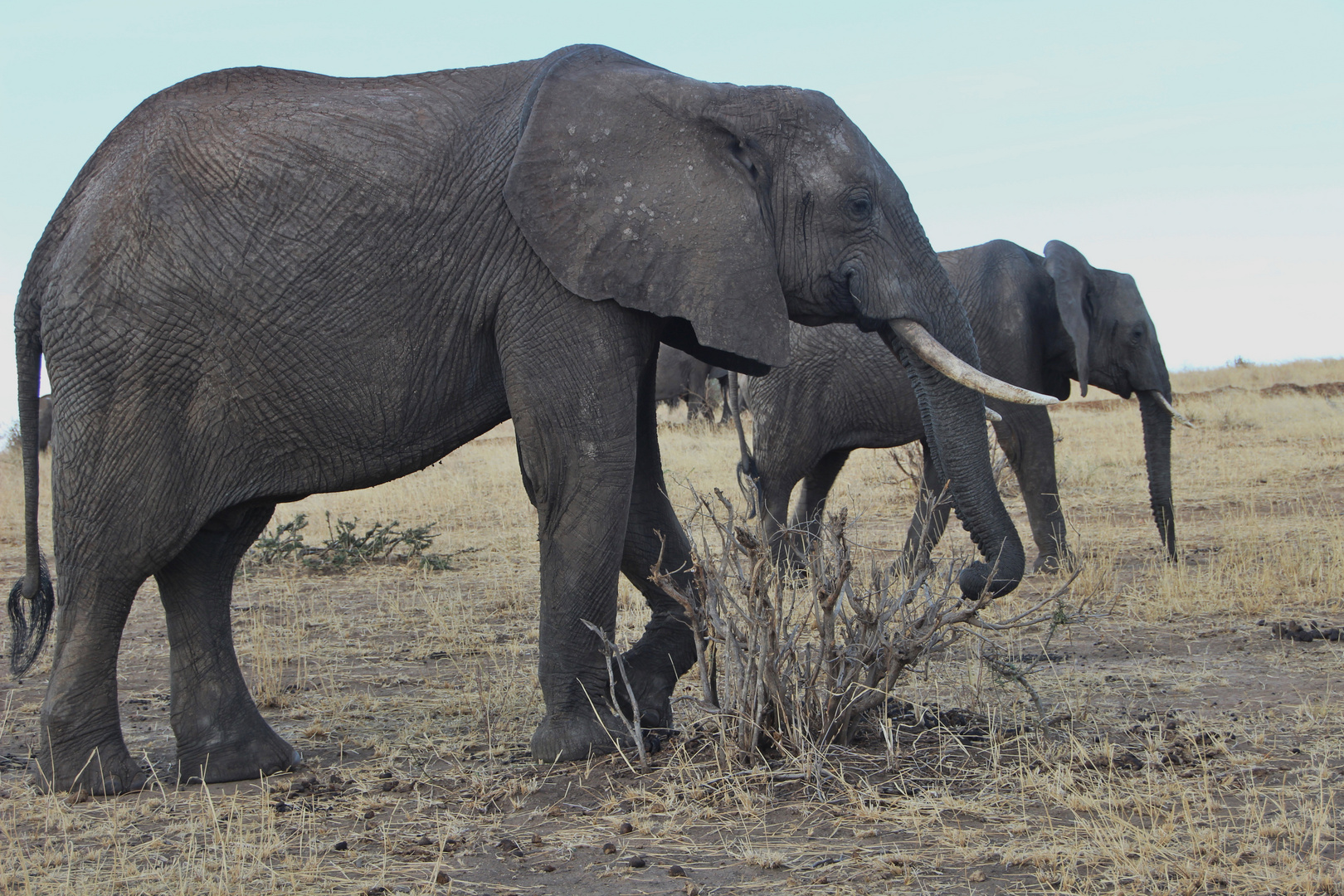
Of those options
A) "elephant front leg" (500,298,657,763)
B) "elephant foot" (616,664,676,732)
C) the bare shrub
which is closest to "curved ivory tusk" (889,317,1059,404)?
the bare shrub

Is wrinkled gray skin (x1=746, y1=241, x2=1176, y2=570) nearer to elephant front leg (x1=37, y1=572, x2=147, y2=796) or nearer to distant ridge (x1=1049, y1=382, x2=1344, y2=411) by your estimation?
elephant front leg (x1=37, y1=572, x2=147, y2=796)

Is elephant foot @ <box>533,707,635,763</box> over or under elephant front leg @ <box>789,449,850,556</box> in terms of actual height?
under

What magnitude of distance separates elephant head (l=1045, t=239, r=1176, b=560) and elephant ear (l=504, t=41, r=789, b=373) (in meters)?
5.74

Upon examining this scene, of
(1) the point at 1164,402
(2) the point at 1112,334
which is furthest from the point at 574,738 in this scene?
(2) the point at 1112,334

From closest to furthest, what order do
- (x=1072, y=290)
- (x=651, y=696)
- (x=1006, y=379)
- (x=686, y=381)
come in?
(x=651, y=696)
(x=1006, y=379)
(x=1072, y=290)
(x=686, y=381)

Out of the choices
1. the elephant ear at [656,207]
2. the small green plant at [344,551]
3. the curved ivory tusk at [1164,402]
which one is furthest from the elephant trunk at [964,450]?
the small green plant at [344,551]

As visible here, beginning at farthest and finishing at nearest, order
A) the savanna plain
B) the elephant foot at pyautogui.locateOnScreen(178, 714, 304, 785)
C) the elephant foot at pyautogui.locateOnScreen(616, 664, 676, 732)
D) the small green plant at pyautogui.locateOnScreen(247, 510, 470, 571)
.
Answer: the small green plant at pyautogui.locateOnScreen(247, 510, 470, 571)
the elephant foot at pyautogui.locateOnScreen(616, 664, 676, 732)
the elephant foot at pyautogui.locateOnScreen(178, 714, 304, 785)
the savanna plain

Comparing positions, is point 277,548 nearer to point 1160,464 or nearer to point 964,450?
point 1160,464

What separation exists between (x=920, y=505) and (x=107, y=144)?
16.9 ft

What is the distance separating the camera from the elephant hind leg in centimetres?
495

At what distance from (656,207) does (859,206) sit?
75cm

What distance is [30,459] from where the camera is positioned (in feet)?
16.5

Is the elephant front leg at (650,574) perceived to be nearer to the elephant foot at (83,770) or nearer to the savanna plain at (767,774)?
the savanna plain at (767,774)

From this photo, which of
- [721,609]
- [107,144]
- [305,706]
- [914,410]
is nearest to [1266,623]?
[914,410]
